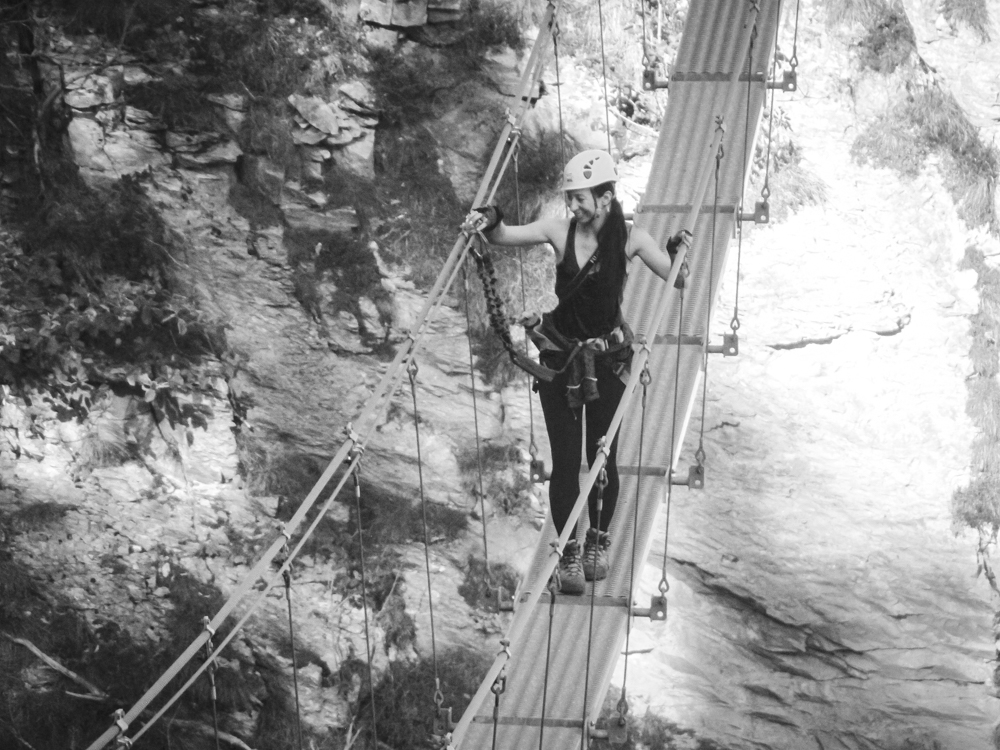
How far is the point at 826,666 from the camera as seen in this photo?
Result: 19.9 feet

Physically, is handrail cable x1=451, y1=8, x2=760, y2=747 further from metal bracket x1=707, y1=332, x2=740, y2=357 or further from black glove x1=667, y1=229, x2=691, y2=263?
metal bracket x1=707, y1=332, x2=740, y2=357

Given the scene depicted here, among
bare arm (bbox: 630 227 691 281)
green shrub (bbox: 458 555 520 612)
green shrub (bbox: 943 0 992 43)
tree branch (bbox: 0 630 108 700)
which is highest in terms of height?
green shrub (bbox: 943 0 992 43)

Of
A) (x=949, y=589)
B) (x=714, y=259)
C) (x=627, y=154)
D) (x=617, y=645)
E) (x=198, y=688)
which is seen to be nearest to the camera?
(x=617, y=645)

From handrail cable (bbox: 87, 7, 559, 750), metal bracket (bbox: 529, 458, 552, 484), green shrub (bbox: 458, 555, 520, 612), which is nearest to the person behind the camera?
handrail cable (bbox: 87, 7, 559, 750)

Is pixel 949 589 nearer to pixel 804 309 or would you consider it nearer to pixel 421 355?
pixel 804 309

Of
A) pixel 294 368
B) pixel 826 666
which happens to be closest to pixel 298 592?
pixel 294 368

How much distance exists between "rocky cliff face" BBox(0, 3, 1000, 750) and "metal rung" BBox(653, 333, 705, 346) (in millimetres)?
1421

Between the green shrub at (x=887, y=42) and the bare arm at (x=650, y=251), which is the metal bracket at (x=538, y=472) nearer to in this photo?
the bare arm at (x=650, y=251)

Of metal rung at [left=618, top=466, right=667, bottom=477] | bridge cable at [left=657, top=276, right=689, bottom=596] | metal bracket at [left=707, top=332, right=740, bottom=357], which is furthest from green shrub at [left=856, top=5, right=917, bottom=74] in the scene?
metal rung at [left=618, top=466, right=667, bottom=477]

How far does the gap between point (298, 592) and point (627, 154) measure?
2362 millimetres

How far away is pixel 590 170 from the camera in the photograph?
→ 3.82 m

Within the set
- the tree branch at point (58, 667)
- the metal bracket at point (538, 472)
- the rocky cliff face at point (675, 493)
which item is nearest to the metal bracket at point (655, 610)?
the metal bracket at point (538, 472)

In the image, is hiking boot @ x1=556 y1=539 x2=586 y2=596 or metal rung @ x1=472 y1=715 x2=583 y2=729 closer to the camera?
metal rung @ x1=472 y1=715 x2=583 y2=729

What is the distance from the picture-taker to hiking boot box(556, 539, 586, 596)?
402 centimetres
